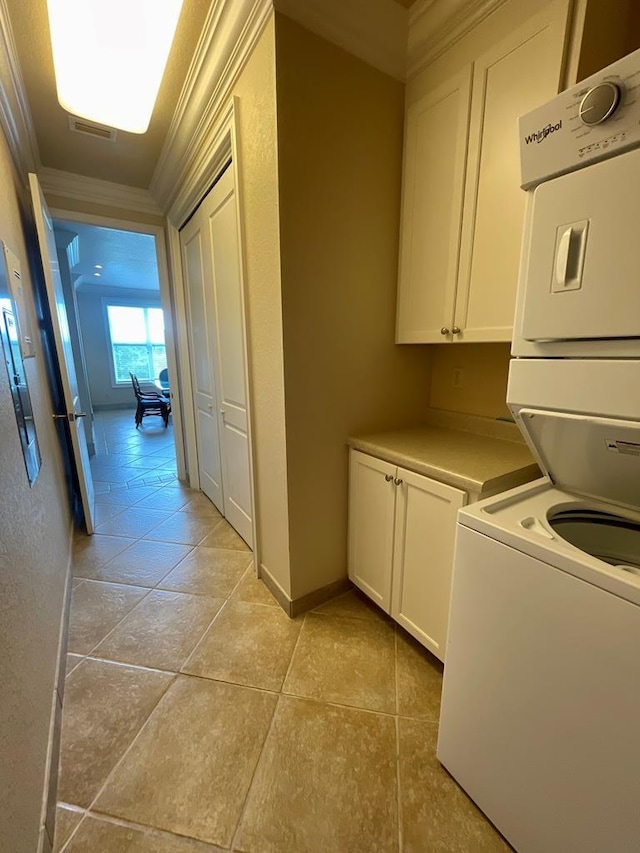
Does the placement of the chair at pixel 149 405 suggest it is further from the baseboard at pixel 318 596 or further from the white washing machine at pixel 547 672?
the white washing machine at pixel 547 672

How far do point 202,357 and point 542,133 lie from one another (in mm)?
2426

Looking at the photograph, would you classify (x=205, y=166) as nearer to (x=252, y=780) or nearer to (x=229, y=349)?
(x=229, y=349)

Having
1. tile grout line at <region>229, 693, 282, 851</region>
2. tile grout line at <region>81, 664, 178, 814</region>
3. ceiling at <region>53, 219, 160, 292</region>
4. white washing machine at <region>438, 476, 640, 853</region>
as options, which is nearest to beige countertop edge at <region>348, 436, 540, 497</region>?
white washing machine at <region>438, 476, 640, 853</region>

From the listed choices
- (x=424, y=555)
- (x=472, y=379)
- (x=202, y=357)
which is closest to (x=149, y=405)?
(x=202, y=357)

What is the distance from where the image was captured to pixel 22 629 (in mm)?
1004

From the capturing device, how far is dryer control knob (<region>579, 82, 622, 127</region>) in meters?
0.67

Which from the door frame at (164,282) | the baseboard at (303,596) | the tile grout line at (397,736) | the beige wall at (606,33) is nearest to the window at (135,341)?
the door frame at (164,282)

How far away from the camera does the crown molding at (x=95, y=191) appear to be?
252 cm

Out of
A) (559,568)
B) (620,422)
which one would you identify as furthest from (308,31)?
(559,568)

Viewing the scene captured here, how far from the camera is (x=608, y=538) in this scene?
3.33ft

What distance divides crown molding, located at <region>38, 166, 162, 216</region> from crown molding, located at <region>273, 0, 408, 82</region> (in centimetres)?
206

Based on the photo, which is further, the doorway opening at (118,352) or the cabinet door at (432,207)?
the doorway opening at (118,352)

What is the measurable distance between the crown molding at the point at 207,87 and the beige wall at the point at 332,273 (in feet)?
0.63

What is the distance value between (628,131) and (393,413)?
1.33 meters
